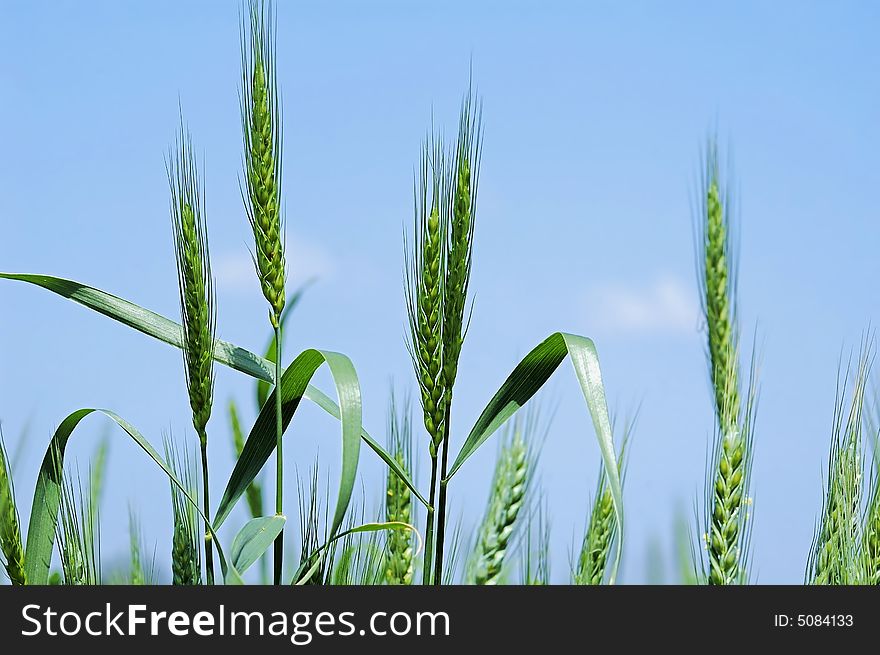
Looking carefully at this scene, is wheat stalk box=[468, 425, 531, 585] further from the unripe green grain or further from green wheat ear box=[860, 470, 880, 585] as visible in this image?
green wheat ear box=[860, 470, 880, 585]

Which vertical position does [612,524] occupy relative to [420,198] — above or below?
below

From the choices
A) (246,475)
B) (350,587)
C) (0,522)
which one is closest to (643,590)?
(350,587)

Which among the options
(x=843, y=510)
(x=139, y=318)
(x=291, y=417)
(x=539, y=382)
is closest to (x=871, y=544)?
(x=843, y=510)

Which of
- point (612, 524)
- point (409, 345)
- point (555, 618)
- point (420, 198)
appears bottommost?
point (555, 618)

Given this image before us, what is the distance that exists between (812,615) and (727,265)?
1.17 ft

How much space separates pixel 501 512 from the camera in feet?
3.06

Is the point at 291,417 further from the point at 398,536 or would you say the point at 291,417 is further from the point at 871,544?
the point at 871,544

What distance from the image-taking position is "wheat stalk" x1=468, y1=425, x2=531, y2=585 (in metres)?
0.90

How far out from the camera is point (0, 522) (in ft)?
2.50

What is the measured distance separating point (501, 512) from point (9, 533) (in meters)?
0.46

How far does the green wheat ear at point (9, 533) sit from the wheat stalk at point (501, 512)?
0.41 metres

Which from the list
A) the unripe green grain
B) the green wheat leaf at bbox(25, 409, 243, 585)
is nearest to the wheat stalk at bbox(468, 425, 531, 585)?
the unripe green grain

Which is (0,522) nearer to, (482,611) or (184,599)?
(184,599)

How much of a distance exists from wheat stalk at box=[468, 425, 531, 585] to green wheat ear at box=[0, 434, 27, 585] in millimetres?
415
